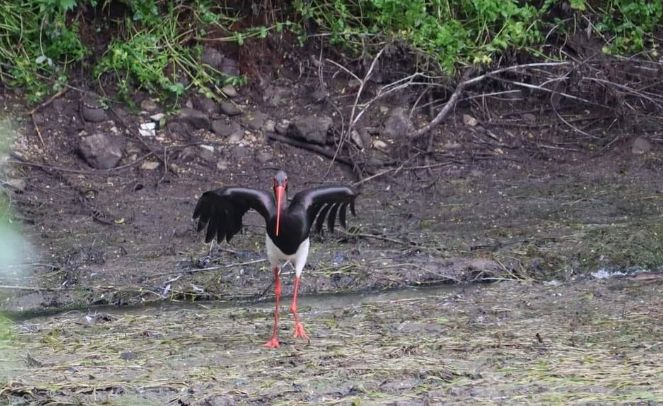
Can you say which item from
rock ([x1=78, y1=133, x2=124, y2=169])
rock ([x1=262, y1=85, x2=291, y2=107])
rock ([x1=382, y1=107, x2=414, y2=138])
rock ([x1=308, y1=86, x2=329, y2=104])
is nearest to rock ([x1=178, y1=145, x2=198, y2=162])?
rock ([x1=78, y1=133, x2=124, y2=169])

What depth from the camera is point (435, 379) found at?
18.6 feet

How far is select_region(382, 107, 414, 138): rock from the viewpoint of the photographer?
34.9ft

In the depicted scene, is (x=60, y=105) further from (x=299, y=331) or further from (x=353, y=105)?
(x=299, y=331)

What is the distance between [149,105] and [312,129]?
1.54 m

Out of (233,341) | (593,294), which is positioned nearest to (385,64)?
(593,294)

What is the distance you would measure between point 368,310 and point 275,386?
1699 millimetres

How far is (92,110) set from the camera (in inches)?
414

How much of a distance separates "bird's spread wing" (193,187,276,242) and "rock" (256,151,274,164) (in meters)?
3.15

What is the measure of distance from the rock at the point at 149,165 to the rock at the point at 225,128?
27.7 inches

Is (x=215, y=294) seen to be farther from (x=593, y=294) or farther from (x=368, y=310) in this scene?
(x=593, y=294)

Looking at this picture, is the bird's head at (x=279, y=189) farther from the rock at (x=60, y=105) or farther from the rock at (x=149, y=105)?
the rock at (x=60, y=105)

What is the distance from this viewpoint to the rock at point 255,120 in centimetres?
1067

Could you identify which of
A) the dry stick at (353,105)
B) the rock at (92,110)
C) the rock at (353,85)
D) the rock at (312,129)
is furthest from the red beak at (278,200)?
the rock at (353,85)

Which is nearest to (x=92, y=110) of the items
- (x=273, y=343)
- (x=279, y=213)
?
(x=279, y=213)
